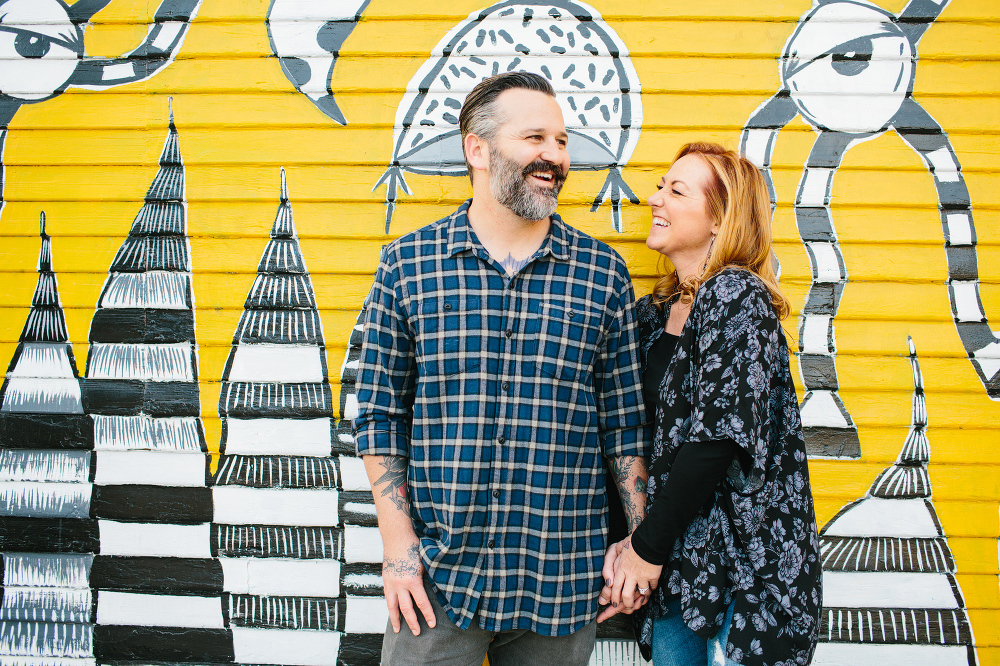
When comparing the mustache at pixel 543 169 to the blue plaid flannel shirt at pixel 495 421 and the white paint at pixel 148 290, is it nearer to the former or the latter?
the blue plaid flannel shirt at pixel 495 421

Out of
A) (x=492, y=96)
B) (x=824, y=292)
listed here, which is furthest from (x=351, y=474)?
(x=824, y=292)

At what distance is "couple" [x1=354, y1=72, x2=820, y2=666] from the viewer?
1582 mm

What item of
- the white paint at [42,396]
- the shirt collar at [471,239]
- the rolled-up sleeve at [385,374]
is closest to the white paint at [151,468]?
the white paint at [42,396]

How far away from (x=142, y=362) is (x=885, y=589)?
3.46m

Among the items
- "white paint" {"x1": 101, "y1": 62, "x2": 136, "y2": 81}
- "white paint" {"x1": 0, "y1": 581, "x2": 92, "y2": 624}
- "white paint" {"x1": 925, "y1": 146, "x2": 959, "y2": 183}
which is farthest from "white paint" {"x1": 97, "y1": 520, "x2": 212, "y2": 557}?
"white paint" {"x1": 925, "y1": 146, "x2": 959, "y2": 183}

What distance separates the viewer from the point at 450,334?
68.2 inches

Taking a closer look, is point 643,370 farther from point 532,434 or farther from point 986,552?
point 986,552

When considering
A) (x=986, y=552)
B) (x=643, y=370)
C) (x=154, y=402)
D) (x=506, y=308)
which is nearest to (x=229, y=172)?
(x=154, y=402)

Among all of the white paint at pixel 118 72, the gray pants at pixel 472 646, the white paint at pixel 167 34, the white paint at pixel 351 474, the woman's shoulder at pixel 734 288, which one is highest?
the white paint at pixel 167 34

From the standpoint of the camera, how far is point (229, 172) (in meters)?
2.54

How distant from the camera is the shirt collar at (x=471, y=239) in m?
1.80

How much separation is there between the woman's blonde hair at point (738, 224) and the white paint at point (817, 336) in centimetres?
77

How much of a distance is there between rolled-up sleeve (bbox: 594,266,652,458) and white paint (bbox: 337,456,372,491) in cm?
118

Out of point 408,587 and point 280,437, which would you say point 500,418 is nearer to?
point 408,587
